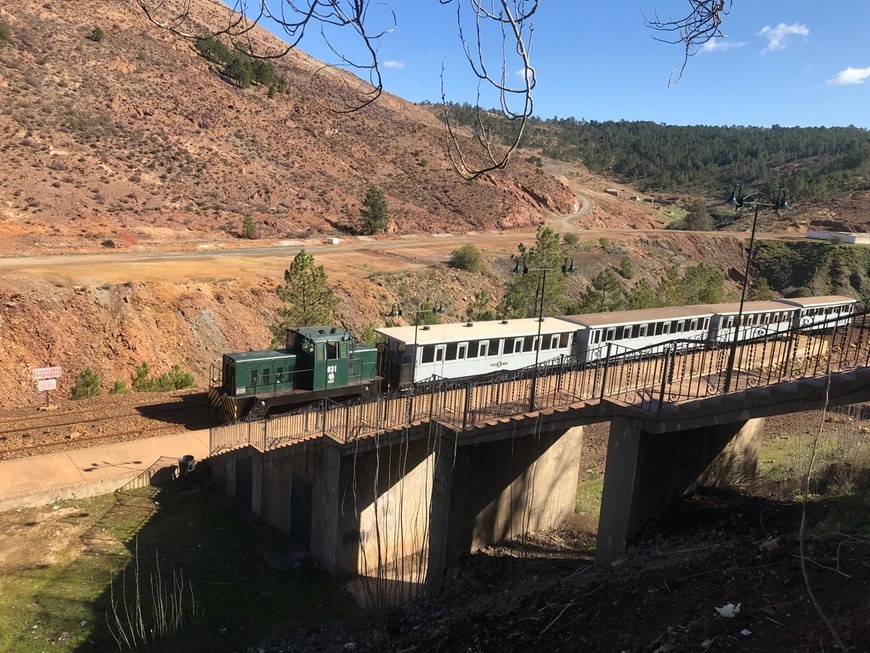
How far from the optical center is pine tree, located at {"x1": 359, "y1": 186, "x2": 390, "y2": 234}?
58.7m

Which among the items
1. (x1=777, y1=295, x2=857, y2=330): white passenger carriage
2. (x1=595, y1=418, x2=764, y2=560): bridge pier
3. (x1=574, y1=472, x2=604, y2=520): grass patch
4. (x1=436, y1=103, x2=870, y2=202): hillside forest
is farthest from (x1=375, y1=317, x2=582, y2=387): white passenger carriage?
(x1=436, y1=103, x2=870, y2=202): hillside forest

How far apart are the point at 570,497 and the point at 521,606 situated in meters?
8.24

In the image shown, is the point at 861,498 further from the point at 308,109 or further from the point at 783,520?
the point at 308,109

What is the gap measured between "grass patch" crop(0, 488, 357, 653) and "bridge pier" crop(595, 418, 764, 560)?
6329mm

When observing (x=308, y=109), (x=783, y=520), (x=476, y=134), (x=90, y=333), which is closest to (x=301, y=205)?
(x=308, y=109)

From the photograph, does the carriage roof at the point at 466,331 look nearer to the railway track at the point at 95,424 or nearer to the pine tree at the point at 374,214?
the railway track at the point at 95,424

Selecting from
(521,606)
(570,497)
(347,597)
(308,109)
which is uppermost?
(308,109)

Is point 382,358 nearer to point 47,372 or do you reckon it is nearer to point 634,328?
point 634,328

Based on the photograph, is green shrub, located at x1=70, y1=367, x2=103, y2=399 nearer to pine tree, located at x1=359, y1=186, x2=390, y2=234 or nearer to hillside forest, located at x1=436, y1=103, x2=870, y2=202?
pine tree, located at x1=359, y1=186, x2=390, y2=234

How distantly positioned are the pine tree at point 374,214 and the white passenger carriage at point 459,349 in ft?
118

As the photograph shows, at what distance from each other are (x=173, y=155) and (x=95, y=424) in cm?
4151

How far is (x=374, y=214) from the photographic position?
59125mm

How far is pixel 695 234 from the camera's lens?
74438 millimetres

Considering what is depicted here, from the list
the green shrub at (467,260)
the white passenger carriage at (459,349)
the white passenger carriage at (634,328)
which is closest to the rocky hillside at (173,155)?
the green shrub at (467,260)
